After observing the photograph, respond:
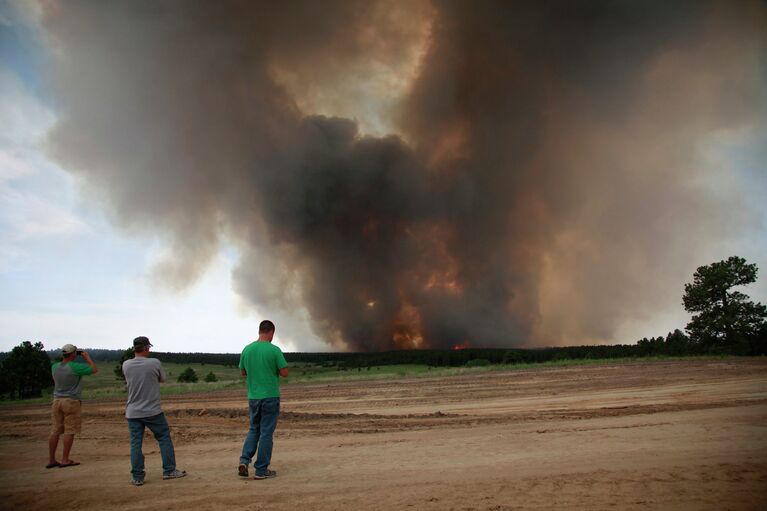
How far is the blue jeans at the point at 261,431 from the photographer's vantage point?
7000 millimetres

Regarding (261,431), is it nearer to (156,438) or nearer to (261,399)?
(261,399)

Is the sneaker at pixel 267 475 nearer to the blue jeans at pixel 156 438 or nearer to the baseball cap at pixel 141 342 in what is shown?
the blue jeans at pixel 156 438

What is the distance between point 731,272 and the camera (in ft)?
181

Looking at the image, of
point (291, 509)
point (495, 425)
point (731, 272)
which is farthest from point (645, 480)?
point (731, 272)

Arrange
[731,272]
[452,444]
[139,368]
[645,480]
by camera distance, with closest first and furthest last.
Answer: [645,480] < [139,368] < [452,444] < [731,272]

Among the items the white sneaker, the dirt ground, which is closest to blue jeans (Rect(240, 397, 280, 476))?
the dirt ground

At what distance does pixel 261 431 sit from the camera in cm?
713

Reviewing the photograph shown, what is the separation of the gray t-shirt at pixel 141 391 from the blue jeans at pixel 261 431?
4.89ft

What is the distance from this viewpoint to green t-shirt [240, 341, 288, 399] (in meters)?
7.15

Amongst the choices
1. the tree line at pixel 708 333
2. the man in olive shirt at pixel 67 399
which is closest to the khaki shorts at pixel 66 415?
the man in olive shirt at pixel 67 399

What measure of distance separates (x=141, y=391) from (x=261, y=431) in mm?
1989

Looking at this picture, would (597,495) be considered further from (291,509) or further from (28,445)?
(28,445)

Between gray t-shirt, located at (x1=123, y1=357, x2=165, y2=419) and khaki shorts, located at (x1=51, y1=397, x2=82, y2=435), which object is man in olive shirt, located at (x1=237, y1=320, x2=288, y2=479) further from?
khaki shorts, located at (x1=51, y1=397, x2=82, y2=435)

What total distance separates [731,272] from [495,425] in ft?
191
